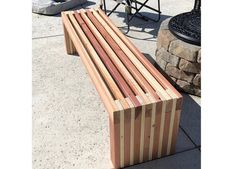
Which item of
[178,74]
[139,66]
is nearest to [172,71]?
[178,74]

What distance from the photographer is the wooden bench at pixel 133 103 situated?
2.44 metres

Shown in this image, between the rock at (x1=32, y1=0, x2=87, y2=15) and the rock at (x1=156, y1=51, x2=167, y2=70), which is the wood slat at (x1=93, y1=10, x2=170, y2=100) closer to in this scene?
the rock at (x1=156, y1=51, x2=167, y2=70)

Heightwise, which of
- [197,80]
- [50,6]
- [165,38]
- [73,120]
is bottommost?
[73,120]

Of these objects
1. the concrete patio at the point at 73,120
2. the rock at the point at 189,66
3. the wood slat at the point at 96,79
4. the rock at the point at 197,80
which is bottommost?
the concrete patio at the point at 73,120

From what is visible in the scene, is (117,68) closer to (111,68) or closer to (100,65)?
(111,68)

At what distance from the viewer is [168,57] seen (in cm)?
361

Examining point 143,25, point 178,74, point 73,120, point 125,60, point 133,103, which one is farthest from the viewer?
point 143,25

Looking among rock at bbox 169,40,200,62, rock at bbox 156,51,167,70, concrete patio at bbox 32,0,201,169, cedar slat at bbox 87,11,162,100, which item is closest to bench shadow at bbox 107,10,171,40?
concrete patio at bbox 32,0,201,169

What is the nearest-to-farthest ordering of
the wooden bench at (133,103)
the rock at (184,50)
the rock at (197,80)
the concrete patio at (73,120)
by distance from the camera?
1. the wooden bench at (133,103)
2. the concrete patio at (73,120)
3. the rock at (184,50)
4. the rock at (197,80)

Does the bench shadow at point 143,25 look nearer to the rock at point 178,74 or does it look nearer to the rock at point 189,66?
the rock at point 178,74

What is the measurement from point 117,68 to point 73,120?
2.60 feet

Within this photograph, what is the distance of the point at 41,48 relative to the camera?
472cm

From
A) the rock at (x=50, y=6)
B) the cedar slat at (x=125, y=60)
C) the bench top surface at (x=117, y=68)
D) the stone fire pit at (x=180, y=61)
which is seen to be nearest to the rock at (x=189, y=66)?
the stone fire pit at (x=180, y=61)

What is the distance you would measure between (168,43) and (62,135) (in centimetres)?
160
